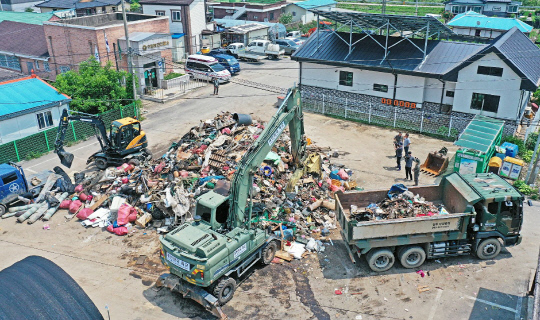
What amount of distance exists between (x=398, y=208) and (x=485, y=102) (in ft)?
45.5

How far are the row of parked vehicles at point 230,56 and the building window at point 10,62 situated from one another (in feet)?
47.5

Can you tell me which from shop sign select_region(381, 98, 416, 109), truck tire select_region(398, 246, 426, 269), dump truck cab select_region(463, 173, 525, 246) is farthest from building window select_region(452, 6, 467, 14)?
truck tire select_region(398, 246, 426, 269)

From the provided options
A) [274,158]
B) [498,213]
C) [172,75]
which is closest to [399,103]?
[274,158]

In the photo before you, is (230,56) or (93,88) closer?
(93,88)

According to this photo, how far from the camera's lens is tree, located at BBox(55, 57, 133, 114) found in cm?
2750

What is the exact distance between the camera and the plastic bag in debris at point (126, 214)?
17.3 metres

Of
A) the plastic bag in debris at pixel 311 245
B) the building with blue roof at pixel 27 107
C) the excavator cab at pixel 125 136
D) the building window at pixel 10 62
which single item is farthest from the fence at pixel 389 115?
the building window at pixel 10 62

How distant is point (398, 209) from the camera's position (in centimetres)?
1476

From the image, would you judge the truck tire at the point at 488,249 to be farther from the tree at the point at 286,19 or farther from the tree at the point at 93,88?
the tree at the point at 286,19

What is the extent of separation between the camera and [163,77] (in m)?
35.5

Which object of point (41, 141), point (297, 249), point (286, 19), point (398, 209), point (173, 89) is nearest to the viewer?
point (398, 209)

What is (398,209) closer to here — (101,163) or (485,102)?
(485,102)

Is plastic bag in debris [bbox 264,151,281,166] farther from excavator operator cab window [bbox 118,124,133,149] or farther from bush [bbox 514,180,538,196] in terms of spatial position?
bush [bbox 514,180,538,196]

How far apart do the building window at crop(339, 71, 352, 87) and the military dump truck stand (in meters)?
15.7
